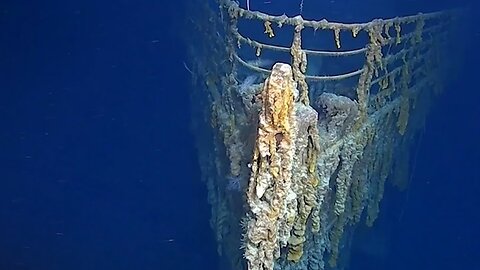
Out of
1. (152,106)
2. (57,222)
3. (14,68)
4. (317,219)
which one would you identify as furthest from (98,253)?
(317,219)

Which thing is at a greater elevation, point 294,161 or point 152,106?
point 294,161

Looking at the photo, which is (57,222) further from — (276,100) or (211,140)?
(276,100)

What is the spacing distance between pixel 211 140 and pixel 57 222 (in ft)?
8.46

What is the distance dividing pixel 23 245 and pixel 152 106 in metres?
2.08

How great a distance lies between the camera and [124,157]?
6504 mm

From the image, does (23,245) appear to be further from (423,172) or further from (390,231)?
(423,172)

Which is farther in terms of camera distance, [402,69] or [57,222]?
[57,222]

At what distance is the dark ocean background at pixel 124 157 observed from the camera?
5070 millimetres

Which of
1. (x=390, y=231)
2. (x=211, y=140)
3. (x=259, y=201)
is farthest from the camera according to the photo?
(x=390, y=231)

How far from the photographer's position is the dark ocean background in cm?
507

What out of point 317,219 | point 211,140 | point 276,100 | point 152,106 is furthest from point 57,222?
point 276,100

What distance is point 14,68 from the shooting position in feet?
22.8

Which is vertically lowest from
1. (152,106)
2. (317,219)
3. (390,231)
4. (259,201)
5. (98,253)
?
(98,253)

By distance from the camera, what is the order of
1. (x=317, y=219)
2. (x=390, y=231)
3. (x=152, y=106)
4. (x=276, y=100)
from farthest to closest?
(x=152, y=106), (x=390, y=231), (x=317, y=219), (x=276, y=100)
